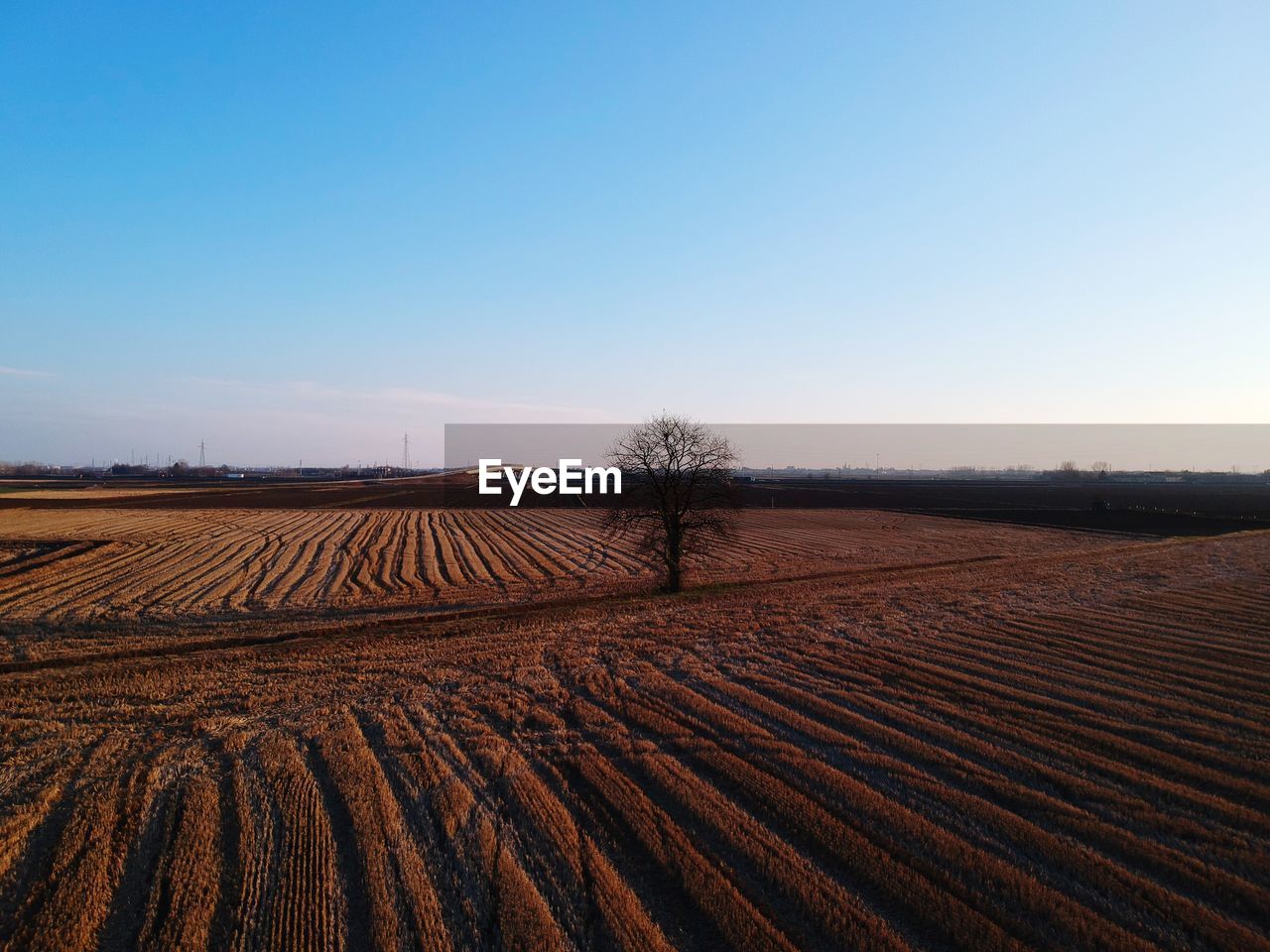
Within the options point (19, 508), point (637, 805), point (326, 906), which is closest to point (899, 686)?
point (637, 805)

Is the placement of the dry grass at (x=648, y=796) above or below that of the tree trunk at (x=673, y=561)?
below

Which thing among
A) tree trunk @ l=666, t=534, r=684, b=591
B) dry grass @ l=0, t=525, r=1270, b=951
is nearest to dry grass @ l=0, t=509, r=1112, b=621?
tree trunk @ l=666, t=534, r=684, b=591

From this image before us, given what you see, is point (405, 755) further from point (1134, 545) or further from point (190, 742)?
point (1134, 545)

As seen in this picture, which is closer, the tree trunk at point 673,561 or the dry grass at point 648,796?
the dry grass at point 648,796

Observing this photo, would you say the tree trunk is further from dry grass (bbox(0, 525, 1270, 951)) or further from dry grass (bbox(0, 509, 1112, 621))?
dry grass (bbox(0, 525, 1270, 951))

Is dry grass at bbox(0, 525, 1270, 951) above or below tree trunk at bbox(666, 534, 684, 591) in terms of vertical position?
below

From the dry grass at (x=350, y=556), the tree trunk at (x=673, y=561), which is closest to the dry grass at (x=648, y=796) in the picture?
the tree trunk at (x=673, y=561)

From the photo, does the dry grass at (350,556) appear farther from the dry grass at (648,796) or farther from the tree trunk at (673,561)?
the dry grass at (648,796)

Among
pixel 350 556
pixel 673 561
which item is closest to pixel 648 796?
pixel 673 561
